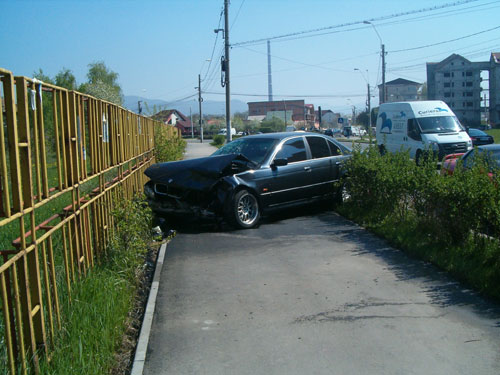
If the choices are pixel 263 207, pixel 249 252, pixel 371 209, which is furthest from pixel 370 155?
pixel 249 252

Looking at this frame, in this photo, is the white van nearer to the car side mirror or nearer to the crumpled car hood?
the car side mirror

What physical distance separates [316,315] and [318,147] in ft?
22.5

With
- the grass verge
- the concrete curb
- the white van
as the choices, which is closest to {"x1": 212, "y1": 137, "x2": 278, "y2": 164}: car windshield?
the grass verge

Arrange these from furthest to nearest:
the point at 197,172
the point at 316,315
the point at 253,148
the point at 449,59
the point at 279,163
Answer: the point at 449,59 < the point at 253,148 < the point at 279,163 < the point at 197,172 < the point at 316,315

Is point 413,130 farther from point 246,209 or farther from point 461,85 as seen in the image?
point 461,85

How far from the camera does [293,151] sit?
1156 centimetres

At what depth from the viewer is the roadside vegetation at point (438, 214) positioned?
6.64m

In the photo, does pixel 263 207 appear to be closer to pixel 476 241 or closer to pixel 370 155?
pixel 370 155

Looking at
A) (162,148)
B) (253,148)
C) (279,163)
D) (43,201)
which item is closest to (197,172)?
(279,163)

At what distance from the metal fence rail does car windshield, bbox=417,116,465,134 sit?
18214 millimetres

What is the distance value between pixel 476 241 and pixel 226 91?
82.1 ft

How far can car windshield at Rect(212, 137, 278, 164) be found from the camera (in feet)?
36.8

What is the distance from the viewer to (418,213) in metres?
8.53

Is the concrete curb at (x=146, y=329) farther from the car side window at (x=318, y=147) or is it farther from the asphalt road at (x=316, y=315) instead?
the car side window at (x=318, y=147)
